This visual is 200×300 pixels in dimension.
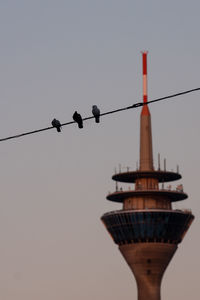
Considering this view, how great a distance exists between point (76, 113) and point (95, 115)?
2.76 m

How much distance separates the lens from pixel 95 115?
81.2m

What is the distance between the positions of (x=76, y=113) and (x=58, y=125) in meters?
2.03

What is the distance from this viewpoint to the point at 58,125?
77.8m

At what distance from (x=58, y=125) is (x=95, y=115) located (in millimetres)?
4572

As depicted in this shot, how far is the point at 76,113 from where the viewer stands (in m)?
78.9
